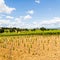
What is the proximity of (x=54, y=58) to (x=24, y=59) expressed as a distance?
Result: 1.59 m

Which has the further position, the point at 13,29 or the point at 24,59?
the point at 13,29

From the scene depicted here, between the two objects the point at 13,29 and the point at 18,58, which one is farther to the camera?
the point at 13,29

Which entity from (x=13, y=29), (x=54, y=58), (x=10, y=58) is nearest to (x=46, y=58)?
(x=54, y=58)

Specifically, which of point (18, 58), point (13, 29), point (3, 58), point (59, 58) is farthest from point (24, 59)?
point (13, 29)

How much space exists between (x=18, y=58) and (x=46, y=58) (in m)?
1.51

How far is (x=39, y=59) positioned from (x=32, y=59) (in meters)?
0.37

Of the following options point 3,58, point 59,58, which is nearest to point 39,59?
point 59,58

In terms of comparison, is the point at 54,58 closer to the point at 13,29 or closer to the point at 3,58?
the point at 3,58

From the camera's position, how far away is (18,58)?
10.6 meters

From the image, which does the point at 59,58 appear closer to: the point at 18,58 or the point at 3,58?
the point at 18,58

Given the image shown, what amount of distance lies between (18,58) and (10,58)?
432 millimetres

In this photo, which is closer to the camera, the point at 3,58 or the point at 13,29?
the point at 3,58

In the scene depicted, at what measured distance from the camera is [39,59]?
1027cm

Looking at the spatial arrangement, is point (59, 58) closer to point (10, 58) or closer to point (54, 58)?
point (54, 58)
